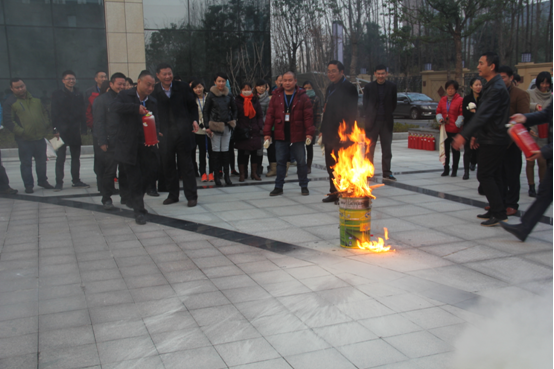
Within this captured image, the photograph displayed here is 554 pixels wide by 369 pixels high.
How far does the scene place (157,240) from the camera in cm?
577

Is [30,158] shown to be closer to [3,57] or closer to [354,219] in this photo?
[354,219]

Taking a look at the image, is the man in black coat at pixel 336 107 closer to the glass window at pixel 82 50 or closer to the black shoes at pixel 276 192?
the black shoes at pixel 276 192

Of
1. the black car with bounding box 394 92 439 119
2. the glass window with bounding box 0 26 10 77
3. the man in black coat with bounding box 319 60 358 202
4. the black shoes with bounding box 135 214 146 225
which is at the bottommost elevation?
the black shoes with bounding box 135 214 146 225

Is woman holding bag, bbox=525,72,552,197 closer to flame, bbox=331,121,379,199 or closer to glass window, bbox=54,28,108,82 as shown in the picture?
flame, bbox=331,121,379,199

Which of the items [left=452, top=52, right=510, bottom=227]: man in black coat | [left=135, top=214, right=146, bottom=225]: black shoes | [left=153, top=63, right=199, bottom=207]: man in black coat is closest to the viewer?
[left=452, top=52, right=510, bottom=227]: man in black coat

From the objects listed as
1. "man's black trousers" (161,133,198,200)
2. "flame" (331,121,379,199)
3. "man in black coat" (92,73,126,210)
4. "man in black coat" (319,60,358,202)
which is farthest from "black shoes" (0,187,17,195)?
"flame" (331,121,379,199)

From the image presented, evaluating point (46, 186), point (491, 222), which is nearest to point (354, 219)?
point (491, 222)

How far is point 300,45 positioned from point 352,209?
26247mm

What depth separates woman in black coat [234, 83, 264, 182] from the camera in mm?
9547

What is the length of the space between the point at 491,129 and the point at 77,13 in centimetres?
1768

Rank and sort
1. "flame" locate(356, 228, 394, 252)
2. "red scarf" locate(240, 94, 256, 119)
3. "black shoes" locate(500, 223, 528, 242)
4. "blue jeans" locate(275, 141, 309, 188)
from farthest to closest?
"red scarf" locate(240, 94, 256, 119) < "blue jeans" locate(275, 141, 309, 188) < "flame" locate(356, 228, 394, 252) < "black shoes" locate(500, 223, 528, 242)

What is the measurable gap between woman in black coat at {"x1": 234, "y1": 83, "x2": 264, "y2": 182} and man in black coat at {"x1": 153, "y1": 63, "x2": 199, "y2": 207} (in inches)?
77.2

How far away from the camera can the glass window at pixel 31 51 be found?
748 inches

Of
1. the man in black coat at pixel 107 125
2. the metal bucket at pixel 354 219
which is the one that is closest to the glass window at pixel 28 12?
the man in black coat at pixel 107 125
